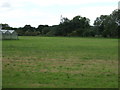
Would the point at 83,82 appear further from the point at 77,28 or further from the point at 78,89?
the point at 77,28

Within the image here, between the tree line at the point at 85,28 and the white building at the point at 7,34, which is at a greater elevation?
the tree line at the point at 85,28

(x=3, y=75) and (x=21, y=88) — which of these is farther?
(x=3, y=75)

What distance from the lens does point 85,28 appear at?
102m

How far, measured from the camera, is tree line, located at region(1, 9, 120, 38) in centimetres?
8906

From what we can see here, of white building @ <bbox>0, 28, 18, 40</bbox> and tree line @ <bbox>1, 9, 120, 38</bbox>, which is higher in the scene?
tree line @ <bbox>1, 9, 120, 38</bbox>

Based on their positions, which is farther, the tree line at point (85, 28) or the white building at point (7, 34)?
the tree line at point (85, 28)

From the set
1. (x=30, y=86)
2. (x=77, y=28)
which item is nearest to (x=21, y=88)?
(x=30, y=86)

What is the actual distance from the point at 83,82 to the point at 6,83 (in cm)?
277

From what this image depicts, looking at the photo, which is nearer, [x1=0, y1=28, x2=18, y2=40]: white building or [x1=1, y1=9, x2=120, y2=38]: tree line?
[x1=0, y1=28, x2=18, y2=40]: white building

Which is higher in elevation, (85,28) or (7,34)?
(85,28)

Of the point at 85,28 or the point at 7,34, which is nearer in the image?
the point at 7,34

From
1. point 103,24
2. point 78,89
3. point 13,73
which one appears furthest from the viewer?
point 103,24

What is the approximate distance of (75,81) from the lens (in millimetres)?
9156

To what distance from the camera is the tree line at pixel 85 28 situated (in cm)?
8906
